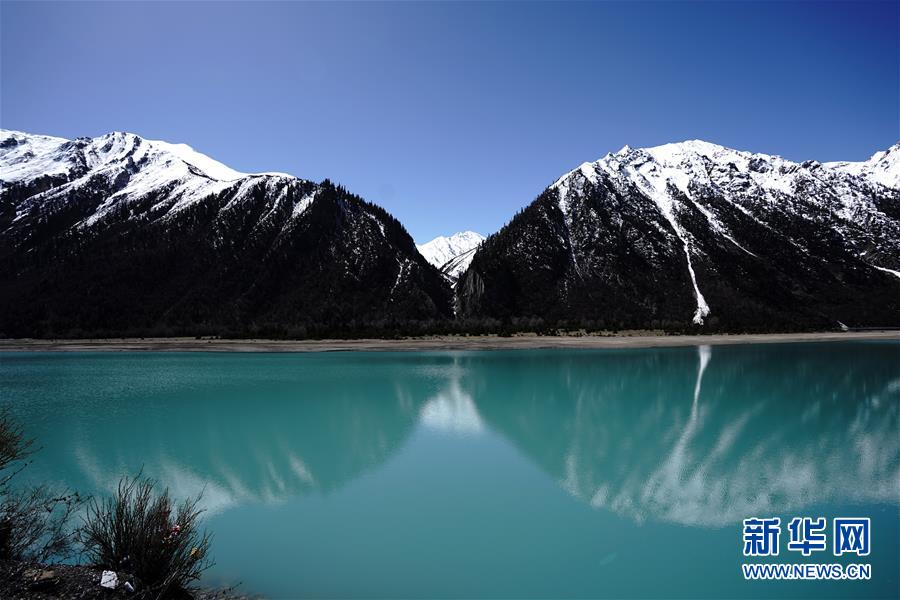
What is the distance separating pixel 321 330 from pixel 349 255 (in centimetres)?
5262

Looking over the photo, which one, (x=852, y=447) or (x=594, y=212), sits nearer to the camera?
(x=852, y=447)

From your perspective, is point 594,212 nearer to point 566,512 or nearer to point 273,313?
point 273,313

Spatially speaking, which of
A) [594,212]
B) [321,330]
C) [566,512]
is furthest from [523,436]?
[594,212]

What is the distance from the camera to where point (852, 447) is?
722 inches

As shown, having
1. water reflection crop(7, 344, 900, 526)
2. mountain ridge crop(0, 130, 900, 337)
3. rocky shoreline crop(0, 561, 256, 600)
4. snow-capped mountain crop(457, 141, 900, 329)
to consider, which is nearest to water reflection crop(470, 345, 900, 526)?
water reflection crop(7, 344, 900, 526)

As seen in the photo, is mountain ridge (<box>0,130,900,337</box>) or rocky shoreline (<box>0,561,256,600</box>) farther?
mountain ridge (<box>0,130,900,337</box>)

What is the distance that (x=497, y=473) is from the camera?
15898 mm

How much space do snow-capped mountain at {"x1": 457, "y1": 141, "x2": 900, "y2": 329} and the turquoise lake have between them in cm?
9057

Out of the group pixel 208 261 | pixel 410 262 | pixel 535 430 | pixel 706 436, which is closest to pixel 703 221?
pixel 410 262

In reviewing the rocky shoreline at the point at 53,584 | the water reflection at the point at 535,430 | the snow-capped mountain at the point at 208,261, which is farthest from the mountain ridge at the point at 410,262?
the rocky shoreline at the point at 53,584

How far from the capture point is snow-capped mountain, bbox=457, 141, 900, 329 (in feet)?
435

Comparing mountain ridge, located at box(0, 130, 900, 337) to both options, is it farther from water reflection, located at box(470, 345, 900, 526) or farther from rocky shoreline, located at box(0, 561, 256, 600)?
rocky shoreline, located at box(0, 561, 256, 600)

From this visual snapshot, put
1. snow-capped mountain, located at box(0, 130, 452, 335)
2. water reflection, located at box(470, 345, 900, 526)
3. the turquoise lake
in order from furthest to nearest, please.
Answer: snow-capped mountain, located at box(0, 130, 452, 335), water reflection, located at box(470, 345, 900, 526), the turquoise lake

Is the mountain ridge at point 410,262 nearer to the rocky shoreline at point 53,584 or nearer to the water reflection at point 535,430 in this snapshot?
the water reflection at point 535,430
